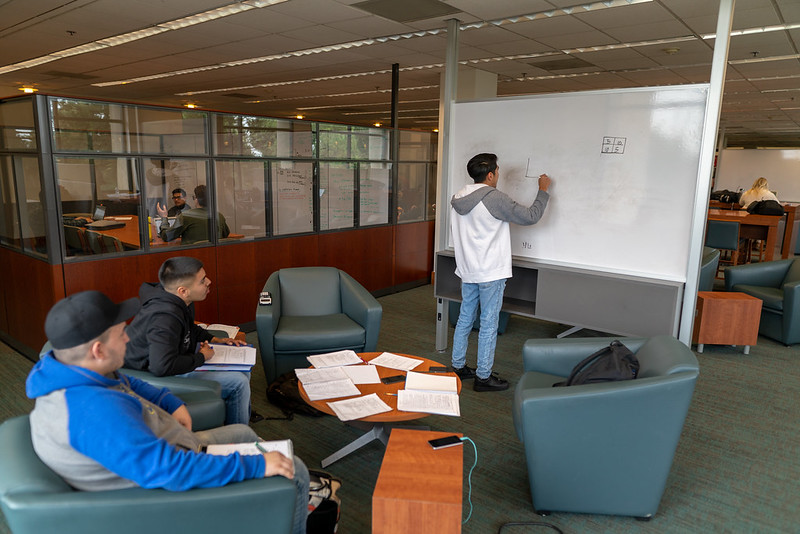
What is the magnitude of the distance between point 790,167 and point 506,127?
1766 centimetres

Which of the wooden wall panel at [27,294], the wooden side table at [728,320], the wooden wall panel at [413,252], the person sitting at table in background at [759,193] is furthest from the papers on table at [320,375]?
the person sitting at table in background at [759,193]

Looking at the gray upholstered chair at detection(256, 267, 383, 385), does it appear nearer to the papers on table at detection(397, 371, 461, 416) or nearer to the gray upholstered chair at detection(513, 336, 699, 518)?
the papers on table at detection(397, 371, 461, 416)

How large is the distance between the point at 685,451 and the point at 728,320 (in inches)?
84.2

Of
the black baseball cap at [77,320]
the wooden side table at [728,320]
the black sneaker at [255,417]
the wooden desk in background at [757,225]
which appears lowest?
the black sneaker at [255,417]

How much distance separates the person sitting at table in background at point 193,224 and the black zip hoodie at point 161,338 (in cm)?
191

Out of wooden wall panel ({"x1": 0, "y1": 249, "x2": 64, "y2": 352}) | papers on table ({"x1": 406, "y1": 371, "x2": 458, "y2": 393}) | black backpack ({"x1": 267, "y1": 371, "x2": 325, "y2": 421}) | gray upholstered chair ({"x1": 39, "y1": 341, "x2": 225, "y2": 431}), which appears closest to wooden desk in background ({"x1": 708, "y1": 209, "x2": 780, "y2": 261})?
papers on table ({"x1": 406, "y1": 371, "x2": 458, "y2": 393})

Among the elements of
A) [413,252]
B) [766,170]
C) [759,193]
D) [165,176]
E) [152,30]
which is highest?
[152,30]

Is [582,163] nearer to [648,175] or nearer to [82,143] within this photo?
[648,175]

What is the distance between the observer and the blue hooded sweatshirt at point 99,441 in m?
1.51

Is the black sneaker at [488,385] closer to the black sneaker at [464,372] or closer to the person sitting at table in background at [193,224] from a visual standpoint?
the black sneaker at [464,372]

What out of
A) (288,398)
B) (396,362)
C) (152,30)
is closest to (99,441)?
(396,362)

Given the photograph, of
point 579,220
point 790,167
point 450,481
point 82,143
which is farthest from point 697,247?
point 790,167

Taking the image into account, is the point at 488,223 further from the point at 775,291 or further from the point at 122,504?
the point at 775,291

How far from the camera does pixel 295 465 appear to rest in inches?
76.7
